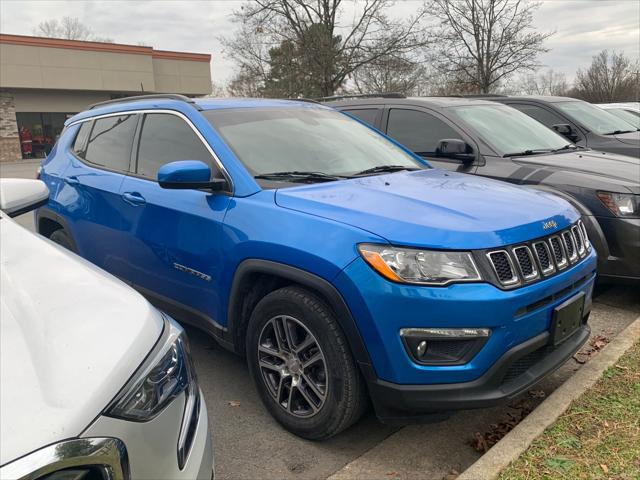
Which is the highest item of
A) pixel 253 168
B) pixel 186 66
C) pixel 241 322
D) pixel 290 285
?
pixel 186 66

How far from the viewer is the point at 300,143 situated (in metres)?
3.59

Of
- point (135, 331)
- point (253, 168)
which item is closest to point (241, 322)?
point (253, 168)

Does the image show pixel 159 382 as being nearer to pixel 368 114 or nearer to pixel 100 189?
pixel 100 189

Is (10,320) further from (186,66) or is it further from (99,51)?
(186,66)

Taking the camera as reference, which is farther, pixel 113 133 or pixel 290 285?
pixel 113 133

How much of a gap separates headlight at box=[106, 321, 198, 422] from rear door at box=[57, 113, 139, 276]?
7.16 ft

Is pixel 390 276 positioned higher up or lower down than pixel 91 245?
higher up

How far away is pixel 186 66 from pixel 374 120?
1351 inches

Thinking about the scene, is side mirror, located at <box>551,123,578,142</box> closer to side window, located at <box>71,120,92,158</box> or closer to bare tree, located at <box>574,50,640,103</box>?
side window, located at <box>71,120,92,158</box>

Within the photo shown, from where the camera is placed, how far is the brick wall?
3150cm

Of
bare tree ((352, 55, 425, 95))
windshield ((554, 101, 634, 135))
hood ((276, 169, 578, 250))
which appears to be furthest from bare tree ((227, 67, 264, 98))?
hood ((276, 169, 578, 250))

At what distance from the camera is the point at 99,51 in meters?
33.2

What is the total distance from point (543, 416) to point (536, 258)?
806mm

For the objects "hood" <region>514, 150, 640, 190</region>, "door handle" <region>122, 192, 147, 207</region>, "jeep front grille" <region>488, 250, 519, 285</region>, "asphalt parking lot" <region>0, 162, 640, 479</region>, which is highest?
"hood" <region>514, 150, 640, 190</region>
